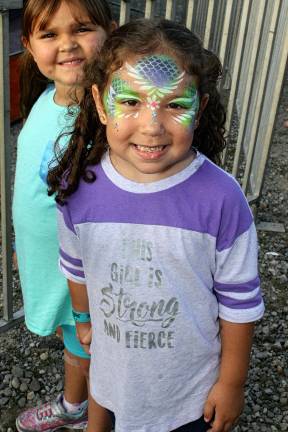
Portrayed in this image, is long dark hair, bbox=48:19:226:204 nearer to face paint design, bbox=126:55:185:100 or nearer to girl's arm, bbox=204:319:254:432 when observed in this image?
face paint design, bbox=126:55:185:100

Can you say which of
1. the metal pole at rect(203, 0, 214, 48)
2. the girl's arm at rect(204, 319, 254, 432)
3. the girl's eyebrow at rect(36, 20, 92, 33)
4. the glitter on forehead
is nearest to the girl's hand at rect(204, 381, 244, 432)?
the girl's arm at rect(204, 319, 254, 432)

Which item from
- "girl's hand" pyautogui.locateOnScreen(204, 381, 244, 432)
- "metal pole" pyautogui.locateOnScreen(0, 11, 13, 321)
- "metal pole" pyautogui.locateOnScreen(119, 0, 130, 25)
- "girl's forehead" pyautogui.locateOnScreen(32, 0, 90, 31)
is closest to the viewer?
"girl's hand" pyautogui.locateOnScreen(204, 381, 244, 432)

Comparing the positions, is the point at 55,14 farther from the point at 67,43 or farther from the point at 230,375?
the point at 230,375

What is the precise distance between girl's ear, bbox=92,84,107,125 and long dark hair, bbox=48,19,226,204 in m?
0.01

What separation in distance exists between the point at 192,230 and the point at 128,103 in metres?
0.36

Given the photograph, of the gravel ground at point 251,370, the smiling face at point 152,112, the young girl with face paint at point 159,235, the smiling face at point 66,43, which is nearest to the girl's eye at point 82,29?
the smiling face at point 66,43

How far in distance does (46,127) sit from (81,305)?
0.60 m

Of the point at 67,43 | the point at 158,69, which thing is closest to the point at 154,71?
the point at 158,69

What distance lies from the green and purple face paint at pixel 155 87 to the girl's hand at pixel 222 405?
75cm

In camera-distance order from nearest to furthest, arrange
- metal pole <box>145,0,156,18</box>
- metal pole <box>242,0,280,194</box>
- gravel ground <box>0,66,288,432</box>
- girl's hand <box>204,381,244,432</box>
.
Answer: girl's hand <box>204,381,244,432</box> < metal pole <box>145,0,156,18</box> < gravel ground <box>0,66,288,432</box> < metal pole <box>242,0,280,194</box>

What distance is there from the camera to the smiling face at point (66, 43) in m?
1.83

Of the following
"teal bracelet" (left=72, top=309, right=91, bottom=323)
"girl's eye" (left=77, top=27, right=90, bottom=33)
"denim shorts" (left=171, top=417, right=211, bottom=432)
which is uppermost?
"girl's eye" (left=77, top=27, right=90, bottom=33)

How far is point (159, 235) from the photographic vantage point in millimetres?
1488

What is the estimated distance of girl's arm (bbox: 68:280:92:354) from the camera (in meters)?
1.83
